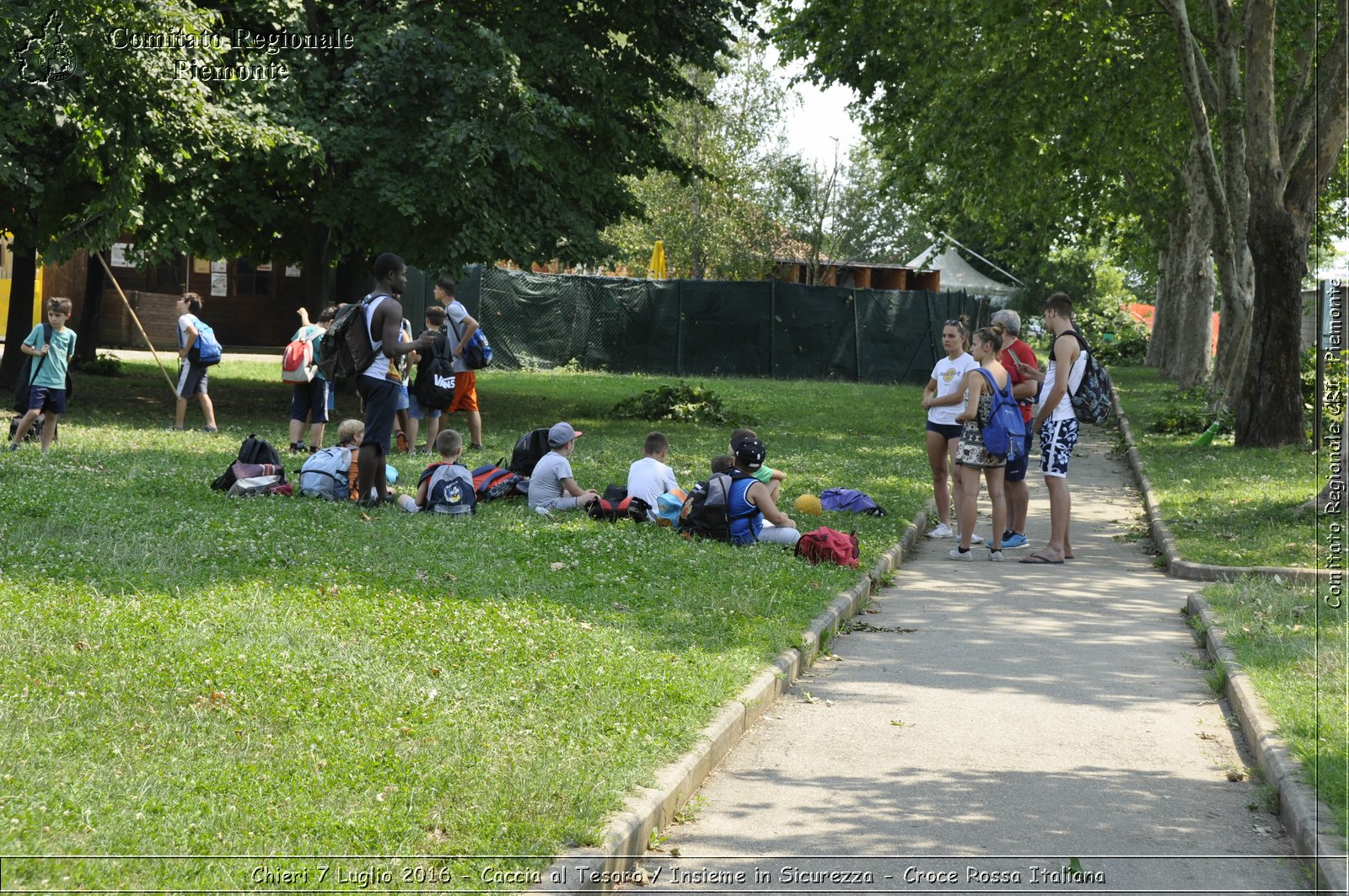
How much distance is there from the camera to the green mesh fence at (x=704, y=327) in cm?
3384

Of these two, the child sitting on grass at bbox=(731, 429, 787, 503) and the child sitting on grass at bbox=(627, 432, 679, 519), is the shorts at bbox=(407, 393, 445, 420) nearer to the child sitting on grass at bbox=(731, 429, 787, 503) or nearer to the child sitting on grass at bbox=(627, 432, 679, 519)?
the child sitting on grass at bbox=(627, 432, 679, 519)

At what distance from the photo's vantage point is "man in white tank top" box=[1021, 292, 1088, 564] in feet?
34.9

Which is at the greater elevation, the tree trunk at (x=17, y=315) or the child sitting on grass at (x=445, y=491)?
the tree trunk at (x=17, y=315)

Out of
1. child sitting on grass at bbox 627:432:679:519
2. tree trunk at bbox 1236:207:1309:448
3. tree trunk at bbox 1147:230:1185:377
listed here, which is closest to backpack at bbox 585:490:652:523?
child sitting on grass at bbox 627:432:679:519

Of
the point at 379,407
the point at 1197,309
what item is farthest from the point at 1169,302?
the point at 379,407

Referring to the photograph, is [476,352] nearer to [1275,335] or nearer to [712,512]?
[712,512]

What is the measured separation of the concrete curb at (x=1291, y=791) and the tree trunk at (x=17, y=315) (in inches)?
737

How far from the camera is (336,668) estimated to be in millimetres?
6074

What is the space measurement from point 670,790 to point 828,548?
4870 millimetres

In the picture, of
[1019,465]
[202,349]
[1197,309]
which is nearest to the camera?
[1019,465]

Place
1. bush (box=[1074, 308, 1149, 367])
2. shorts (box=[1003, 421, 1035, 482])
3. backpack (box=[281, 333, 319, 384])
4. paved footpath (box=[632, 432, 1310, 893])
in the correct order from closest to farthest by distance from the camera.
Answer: paved footpath (box=[632, 432, 1310, 893]) < shorts (box=[1003, 421, 1035, 482]) < backpack (box=[281, 333, 319, 384]) < bush (box=[1074, 308, 1149, 367])

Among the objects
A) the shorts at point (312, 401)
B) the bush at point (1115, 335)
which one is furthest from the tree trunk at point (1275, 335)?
the bush at point (1115, 335)

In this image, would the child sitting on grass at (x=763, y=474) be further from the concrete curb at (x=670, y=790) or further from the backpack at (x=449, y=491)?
the backpack at (x=449, y=491)

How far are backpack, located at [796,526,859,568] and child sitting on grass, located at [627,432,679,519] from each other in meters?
1.47
